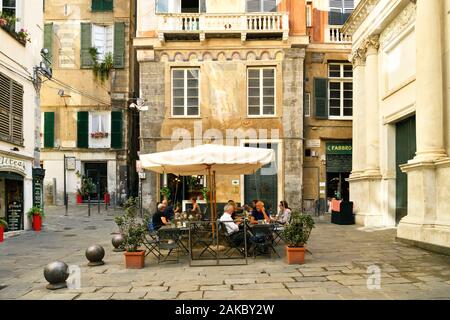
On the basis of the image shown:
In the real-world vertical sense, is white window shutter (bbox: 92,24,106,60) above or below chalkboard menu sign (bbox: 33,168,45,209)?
above

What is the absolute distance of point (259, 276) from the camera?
7.83m

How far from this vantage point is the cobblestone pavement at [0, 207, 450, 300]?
21.8 feet

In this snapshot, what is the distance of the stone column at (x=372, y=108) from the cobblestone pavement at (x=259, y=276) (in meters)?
4.90

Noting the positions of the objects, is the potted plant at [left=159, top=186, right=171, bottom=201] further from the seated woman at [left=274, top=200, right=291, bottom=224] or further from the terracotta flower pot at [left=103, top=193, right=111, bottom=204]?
the seated woman at [left=274, top=200, right=291, bottom=224]

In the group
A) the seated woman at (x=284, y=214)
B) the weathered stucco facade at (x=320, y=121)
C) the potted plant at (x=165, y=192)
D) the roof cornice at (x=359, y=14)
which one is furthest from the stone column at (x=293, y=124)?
the seated woman at (x=284, y=214)

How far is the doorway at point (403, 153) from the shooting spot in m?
14.1

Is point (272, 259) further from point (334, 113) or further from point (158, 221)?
point (334, 113)

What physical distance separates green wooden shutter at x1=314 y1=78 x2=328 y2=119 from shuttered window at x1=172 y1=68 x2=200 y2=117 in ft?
19.0

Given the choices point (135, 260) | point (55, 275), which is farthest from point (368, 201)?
point (55, 275)

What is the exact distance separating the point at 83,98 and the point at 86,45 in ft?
10.3

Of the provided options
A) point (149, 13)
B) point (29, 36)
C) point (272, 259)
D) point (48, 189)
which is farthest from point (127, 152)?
point (272, 259)

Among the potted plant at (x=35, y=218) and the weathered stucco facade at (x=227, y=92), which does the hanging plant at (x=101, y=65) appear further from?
the potted plant at (x=35, y=218)

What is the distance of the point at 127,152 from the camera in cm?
2652

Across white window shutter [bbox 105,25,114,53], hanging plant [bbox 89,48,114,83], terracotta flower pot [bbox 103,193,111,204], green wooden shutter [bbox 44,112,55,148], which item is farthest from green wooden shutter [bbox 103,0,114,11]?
terracotta flower pot [bbox 103,193,111,204]
